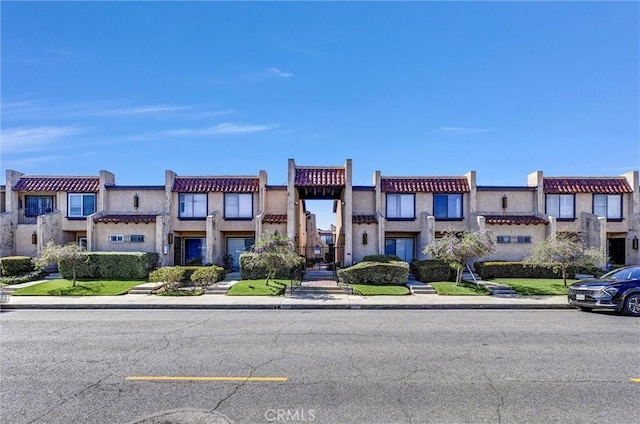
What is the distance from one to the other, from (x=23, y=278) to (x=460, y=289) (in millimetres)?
22883

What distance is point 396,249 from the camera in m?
25.9

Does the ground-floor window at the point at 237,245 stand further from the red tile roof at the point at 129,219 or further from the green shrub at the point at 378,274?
the green shrub at the point at 378,274

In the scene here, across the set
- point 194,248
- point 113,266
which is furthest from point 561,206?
point 113,266

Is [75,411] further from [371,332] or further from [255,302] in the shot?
[255,302]

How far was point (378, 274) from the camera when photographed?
63.2ft

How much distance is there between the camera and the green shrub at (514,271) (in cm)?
2156

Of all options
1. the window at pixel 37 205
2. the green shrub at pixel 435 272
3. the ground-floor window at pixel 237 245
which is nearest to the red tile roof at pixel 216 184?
the ground-floor window at pixel 237 245

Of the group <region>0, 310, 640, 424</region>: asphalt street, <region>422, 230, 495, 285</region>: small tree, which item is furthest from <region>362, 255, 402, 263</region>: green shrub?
<region>0, 310, 640, 424</region>: asphalt street

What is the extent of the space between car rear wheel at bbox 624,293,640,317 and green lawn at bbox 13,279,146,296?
2018 centimetres

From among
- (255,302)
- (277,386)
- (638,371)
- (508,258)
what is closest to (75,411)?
(277,386)

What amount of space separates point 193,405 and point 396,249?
21876mm

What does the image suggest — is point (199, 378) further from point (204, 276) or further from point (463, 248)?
point (463, 248)

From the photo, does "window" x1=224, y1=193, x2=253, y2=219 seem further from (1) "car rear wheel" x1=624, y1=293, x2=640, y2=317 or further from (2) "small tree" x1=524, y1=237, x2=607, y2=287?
(1) "car rear wheel" x1=624, y1=293, x2=640, y2=317

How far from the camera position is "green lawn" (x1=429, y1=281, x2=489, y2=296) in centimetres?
→ 1731
